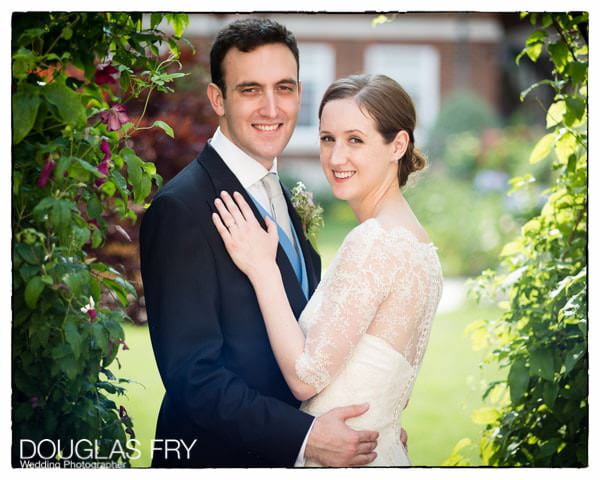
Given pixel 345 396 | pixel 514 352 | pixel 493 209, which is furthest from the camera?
pixel 493 209

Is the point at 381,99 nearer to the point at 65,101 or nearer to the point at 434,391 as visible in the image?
the point at 65,101

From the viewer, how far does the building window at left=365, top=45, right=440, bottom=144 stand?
13.0 meters

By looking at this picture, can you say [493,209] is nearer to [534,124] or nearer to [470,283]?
[534,124]

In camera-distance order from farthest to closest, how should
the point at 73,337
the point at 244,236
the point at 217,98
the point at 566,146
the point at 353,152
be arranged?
the point at 566,146
the point at 217,98
the point at 353,152
the point at 244,236
the point at 73,337

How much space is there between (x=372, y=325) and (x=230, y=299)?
46cm

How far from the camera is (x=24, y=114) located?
2816mm

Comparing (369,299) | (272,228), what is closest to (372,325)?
(369,299)

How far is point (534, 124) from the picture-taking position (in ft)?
43.4

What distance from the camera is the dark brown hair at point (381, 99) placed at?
3109 millimetres

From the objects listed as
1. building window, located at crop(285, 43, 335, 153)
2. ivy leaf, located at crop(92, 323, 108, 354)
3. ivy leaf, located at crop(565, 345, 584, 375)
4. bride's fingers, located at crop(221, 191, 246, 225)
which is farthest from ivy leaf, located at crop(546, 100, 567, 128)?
building window, located at crop(285, 43, 335, 153)

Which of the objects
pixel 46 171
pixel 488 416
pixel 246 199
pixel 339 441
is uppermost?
pixel 46 171

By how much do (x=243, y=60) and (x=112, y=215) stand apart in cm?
293

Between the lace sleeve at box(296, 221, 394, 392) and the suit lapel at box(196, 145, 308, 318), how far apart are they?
13 cm
